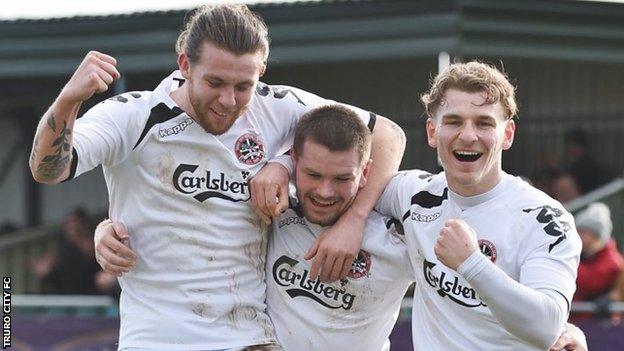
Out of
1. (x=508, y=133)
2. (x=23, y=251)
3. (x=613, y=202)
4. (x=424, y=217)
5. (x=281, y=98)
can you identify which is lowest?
(x=23, y=251)

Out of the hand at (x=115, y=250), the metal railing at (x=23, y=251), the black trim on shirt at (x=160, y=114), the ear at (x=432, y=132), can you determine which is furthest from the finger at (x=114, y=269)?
the metal railing at (x=23, y=251)

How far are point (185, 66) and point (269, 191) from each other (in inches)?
24.0

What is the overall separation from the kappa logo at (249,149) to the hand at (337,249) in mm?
429

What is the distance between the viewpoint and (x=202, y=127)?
473cm

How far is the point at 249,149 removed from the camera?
4.81 m

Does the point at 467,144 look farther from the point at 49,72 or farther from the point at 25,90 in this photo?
the point at 25,90

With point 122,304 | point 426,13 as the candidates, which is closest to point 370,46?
point 426,13

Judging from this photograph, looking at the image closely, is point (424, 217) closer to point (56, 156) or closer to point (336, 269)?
point (336, 269)

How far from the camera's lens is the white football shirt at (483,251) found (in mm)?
4305

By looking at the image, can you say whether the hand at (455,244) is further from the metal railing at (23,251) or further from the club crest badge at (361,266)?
the metal railing at (23,251)

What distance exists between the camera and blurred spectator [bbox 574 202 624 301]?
8109mm

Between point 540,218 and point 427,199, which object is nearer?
point 540,218

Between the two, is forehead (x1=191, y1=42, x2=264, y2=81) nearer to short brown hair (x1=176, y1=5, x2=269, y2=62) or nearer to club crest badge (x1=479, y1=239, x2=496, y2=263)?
short brown hair (x1=176, y1=5, x2=269, y2=62)

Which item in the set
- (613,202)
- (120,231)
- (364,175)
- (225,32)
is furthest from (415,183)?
(613,202)
